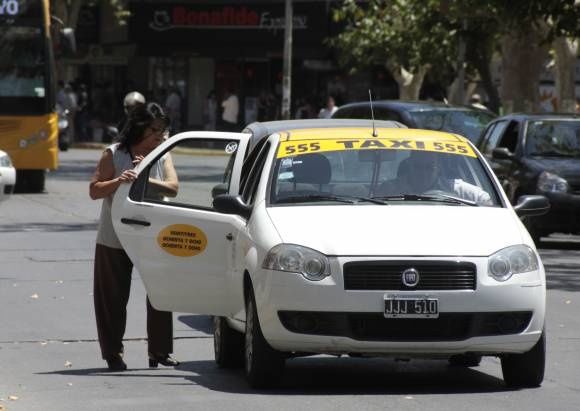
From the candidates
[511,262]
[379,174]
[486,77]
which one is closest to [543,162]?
[379,174]

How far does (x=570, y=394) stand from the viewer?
9031 millimetres

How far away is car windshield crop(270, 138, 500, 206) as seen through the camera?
31.0ft

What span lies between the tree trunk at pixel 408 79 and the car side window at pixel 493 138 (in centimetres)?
2585

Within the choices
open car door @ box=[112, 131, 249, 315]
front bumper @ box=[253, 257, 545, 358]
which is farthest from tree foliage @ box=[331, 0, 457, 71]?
front bumper @ box=[253, 257, 545, 358]

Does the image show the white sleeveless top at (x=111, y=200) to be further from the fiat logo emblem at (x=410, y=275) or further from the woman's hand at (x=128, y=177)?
the fiat logo emblem at (x=410, y=275)

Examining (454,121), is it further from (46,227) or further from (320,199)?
(320,199)

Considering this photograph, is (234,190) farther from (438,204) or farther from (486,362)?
(486,362)

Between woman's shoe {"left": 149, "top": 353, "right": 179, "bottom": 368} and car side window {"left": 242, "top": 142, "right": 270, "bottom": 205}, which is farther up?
car side window {"left": 242, "top": 142, "right": 270, "bottom": 205}

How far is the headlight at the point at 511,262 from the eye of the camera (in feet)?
28.6

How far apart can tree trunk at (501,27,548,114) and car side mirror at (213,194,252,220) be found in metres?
23.8

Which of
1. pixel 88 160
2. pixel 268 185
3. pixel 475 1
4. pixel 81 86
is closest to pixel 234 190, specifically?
pixel 268 185

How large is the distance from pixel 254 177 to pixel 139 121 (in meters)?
0.80

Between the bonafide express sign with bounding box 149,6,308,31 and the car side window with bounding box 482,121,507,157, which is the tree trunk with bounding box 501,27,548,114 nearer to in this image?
the car side window with bounding box 482,121,507,157

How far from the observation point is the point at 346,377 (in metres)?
9.70
